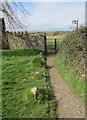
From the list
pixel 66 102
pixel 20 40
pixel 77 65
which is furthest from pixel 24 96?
pixel 20 40

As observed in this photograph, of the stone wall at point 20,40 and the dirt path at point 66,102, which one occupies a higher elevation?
the stone wall at point 20,40

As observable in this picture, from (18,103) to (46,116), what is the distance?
3.46ft

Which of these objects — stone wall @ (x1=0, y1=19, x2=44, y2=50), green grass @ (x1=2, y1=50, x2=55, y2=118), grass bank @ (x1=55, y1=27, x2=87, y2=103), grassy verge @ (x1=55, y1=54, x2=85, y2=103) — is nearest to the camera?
green grass @ (x1=2, y1=50, x2=55, y2=118)

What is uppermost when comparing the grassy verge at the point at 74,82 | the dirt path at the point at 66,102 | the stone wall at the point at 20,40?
the stone wall at the point at 20,40

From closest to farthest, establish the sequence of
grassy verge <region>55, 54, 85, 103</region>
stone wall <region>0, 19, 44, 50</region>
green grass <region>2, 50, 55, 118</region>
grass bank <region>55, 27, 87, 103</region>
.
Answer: green grass <region>2, 50, 55, 118</region> < grassy verge <region>55, 54, 85, 103</region> < grass bank <region>55, 27, 87, 103</region> < stone wall <region>0, 19, 44, 50</region>

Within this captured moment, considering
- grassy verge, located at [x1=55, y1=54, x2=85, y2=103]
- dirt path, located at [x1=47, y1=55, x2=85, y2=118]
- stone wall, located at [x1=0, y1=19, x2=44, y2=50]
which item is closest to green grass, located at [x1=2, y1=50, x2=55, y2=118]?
dirt path, located at [x1=47, y1=55, x2=85, y2=118]

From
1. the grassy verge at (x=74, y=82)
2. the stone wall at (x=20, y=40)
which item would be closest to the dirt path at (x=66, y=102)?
the grassy verge at (x=74, y=82)

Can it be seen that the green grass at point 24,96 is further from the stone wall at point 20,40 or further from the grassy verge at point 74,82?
the stone wall at point 20,40

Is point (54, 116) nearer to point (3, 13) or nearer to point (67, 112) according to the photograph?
point (67, 112)

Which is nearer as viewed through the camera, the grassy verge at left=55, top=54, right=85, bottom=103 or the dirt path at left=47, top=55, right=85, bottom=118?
the dirt path at left=47, top=55, right=85, bottom=118

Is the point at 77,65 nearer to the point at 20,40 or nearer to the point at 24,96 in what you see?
the point at 24,96

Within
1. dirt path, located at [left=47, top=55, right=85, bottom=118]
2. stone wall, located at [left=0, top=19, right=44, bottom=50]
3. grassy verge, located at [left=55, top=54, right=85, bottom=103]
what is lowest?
dirt path, located at [left=47, top=55, right=85, bottom=118]

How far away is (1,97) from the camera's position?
18.6 ft

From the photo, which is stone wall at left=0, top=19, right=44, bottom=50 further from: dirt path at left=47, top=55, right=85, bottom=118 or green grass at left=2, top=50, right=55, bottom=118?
dirt path at left=47, top=55, right=85, bottom=118
